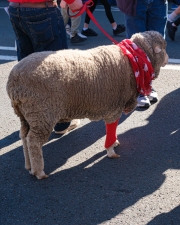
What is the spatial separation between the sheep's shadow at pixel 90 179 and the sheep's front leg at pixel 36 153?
8cm

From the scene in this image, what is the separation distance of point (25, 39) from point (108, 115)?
102 centimetres

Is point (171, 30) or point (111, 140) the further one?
point (171, 30)

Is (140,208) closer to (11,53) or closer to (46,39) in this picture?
(46,39)

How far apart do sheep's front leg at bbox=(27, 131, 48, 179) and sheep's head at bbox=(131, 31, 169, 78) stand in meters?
1.16

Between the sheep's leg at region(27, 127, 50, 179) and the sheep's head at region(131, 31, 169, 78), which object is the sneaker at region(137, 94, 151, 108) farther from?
the sheep's leg at region(27, 127, 50, 179)

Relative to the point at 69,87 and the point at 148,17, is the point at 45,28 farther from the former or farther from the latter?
the point at 148,17

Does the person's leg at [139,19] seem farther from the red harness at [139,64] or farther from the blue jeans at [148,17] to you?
the red harness at [139,64]

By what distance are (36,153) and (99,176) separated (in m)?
0.57

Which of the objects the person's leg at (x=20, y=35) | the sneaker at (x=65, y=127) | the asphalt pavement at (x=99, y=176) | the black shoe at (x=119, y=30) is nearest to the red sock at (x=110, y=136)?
the asphalt pavement at (x=99, y=176)

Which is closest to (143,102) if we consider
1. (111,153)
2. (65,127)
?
(65,127)

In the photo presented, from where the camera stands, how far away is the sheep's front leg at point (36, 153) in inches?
133

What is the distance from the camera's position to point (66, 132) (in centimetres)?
435

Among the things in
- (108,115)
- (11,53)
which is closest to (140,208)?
(108,115)

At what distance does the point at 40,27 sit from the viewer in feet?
11.8
